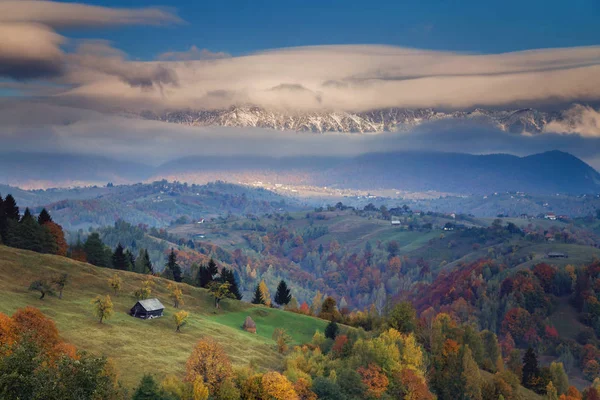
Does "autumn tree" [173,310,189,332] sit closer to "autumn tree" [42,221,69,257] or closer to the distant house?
the distant house

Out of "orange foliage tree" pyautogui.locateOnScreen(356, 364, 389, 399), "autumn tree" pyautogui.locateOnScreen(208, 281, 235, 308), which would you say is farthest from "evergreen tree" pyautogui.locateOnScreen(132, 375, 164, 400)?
"autumn tree" pyautogui.locateOnScreen(208, 281, 235, 308)

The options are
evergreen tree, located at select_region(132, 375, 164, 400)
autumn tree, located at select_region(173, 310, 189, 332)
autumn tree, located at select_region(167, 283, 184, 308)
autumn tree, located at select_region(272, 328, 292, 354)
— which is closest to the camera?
evergreen tree, located at select_region(132, 375, 164, 400)

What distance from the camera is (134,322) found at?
123375mm

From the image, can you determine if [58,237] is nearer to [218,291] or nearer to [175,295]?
[175,295]

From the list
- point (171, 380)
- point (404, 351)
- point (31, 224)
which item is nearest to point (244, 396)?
point (171, 380)

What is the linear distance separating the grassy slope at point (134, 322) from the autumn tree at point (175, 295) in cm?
158

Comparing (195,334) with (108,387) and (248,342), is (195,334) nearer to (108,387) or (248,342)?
(248,342)

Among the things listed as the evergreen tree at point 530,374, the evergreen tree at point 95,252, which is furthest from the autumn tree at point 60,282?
the evergreen tree at point 530,374

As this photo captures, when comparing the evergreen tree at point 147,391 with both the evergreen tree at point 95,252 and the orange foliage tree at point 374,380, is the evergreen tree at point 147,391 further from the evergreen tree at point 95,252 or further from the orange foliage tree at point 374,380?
the evergreen tree at point 95,252

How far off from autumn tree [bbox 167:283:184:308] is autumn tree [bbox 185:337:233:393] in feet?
158

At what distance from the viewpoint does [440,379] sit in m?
142

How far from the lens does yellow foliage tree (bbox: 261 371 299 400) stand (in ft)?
306

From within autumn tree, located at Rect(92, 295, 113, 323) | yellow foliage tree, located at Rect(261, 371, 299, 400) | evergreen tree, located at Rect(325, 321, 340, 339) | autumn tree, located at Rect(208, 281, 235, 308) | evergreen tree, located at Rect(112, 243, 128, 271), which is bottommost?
evergreen tree, located at Rect(325, 321, 340, 339)

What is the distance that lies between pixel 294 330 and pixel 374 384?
43528mm
